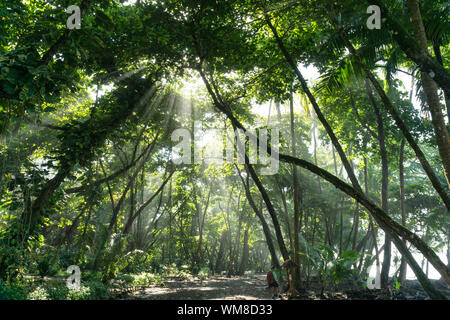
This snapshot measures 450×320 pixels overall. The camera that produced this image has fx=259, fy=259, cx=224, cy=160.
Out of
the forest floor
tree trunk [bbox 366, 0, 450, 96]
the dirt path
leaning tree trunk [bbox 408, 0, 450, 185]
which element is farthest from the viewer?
the dirt path

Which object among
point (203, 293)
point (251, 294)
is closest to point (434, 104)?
point (251, 294)

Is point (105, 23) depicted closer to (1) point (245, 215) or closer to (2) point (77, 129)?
(2) point (77, 129)

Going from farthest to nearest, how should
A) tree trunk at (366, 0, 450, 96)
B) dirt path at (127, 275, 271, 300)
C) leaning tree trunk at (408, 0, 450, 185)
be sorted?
1. dirt path at (127, 275, 271, 300)
2. leaning tree trunk at (408, 0, 450, 185)
3. tree trunk at (366, 0, 450, 96)

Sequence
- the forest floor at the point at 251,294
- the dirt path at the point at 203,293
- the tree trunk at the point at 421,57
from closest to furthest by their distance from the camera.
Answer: the tree trunk at the point at 421,57 → the forest floor at the point at 251,294 → the dirt path at the point at 203,293

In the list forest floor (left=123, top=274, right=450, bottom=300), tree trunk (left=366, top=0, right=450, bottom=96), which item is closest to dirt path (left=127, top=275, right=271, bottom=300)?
forest floor (left=123, top=274, right=450, bottom=300)

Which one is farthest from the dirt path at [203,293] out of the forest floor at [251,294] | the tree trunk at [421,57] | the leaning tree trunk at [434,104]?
the tree trunk at [421,57]

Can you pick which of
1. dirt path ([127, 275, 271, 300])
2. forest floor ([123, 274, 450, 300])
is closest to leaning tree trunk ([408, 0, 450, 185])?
forest floor ([123, 274, 450, 300])

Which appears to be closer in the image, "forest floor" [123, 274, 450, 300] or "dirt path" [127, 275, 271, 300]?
"forest floor" [123, 274, 450, 300]

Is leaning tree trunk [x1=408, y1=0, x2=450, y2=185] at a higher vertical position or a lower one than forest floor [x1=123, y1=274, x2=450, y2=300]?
higher

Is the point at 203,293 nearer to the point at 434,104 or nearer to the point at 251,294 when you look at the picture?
the point at 251,294

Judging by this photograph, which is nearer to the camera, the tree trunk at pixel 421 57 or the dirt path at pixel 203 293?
the tree trunk at pixel 421 57

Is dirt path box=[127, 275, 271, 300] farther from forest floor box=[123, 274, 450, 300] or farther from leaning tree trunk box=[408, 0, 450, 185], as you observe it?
leaning tree trunk box=[408, 0, 450, 185]

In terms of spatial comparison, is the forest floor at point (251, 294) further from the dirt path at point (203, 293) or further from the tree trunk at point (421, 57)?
the tree trunk at point (421, 57)

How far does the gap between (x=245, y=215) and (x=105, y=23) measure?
19.7 metres
